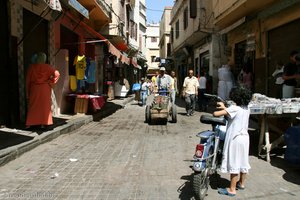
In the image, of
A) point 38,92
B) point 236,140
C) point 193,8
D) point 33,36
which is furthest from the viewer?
point 193,8

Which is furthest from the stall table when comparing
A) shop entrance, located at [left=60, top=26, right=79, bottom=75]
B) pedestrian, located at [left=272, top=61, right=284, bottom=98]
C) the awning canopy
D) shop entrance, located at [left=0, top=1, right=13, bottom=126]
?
the awning canopy

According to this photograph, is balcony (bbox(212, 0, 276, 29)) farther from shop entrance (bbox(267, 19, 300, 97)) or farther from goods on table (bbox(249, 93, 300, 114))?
goods on table (bbox(249, 93, 300, 114))

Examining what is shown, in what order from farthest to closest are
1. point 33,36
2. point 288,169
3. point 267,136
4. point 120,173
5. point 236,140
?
point 33,36 < point 267,136 < point 288,169 < point 120,173 < point 236,140

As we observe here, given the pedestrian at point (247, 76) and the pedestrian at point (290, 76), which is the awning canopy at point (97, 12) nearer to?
the pedestrian at point (247, 76)

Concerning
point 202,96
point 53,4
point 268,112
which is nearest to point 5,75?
point 53,4

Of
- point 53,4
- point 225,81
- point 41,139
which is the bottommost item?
point 41,139

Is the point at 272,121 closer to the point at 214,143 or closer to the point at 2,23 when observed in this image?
the point at 214,143

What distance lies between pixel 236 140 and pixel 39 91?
5.41 meters

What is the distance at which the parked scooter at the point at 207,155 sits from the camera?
4.64m

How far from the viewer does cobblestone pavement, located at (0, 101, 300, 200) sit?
5.13 meters

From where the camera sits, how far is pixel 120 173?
6133 millimetres

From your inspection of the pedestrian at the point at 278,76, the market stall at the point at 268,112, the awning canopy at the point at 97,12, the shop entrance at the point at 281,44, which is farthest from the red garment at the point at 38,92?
the shop entrance at the point at 281,44

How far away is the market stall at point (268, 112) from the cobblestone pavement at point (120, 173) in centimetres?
28

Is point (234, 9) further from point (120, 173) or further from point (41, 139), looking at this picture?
point (120, 173)
